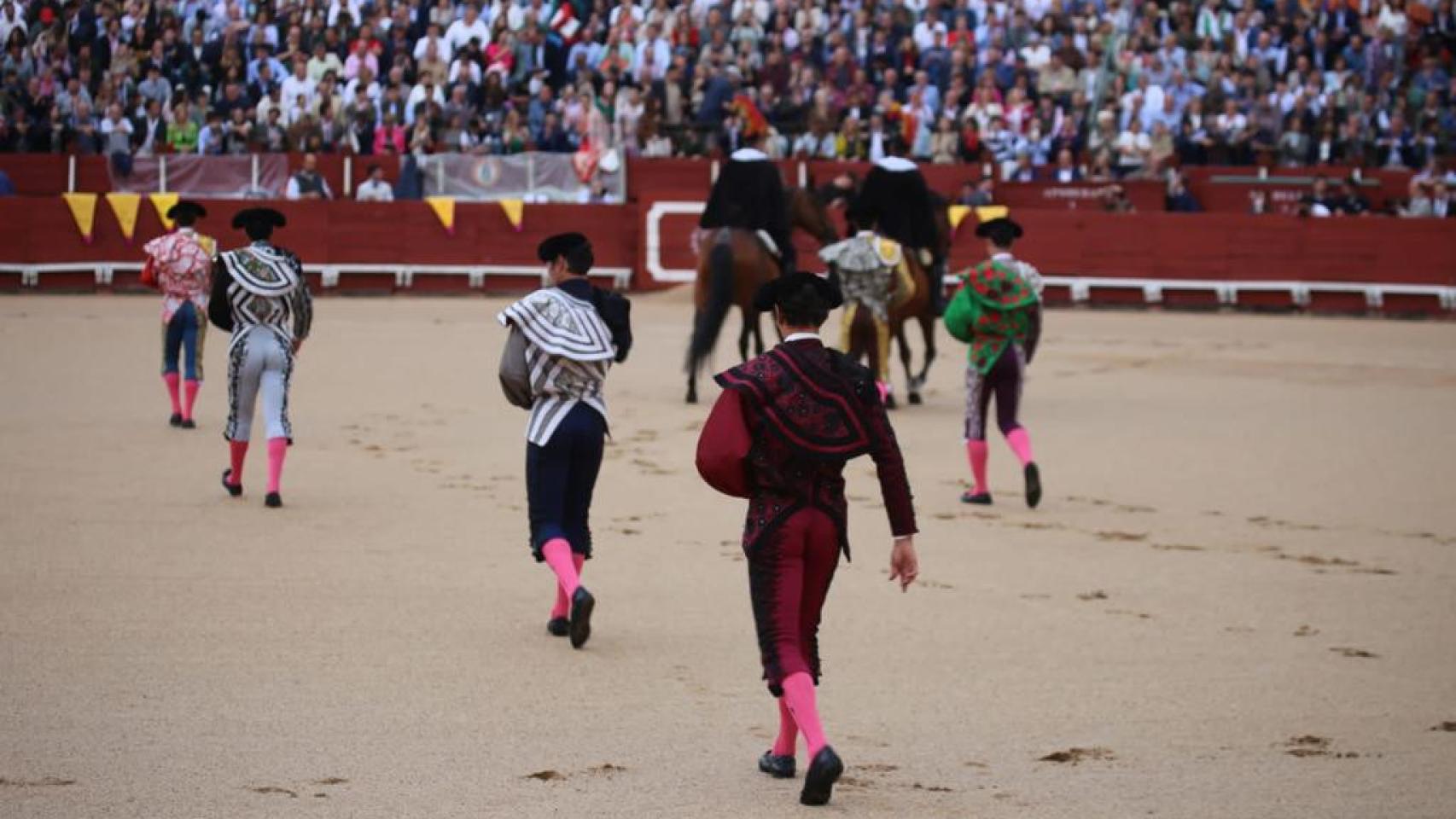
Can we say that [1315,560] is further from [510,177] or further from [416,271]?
[416,271]

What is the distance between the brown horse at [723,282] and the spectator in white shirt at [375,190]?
1001cm

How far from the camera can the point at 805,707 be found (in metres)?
5.40

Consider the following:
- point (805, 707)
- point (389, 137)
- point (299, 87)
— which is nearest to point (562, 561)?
point (805, 707)

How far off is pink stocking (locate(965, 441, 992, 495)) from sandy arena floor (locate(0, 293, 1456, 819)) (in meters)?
0.16

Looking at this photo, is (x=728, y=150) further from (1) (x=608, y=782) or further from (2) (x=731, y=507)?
(1) (x=608, y=782)

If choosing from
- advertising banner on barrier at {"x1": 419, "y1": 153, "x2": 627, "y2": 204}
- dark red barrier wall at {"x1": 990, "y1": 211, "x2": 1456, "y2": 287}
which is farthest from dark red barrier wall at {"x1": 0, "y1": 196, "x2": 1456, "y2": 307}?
advertising banner on barrier at {"x1": 419, "y1": 153, "x2": 627, "y2": 204}

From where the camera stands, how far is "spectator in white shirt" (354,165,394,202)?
24.6 metres

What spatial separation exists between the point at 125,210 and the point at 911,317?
11627 millimetres

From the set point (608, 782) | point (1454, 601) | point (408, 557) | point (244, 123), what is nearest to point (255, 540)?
point (408, 557)

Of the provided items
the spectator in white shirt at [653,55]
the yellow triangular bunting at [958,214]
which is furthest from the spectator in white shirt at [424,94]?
the yellow triangular bunting at [958,214]

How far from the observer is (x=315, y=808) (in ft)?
17.1

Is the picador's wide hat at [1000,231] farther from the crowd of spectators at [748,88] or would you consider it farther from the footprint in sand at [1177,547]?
the crowd of spectators at [748,88]

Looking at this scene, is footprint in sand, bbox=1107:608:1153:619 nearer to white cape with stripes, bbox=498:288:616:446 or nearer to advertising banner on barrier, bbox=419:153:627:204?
white cape with stripes, bbox=498:288:616:446

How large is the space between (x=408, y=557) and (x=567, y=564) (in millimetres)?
2007
